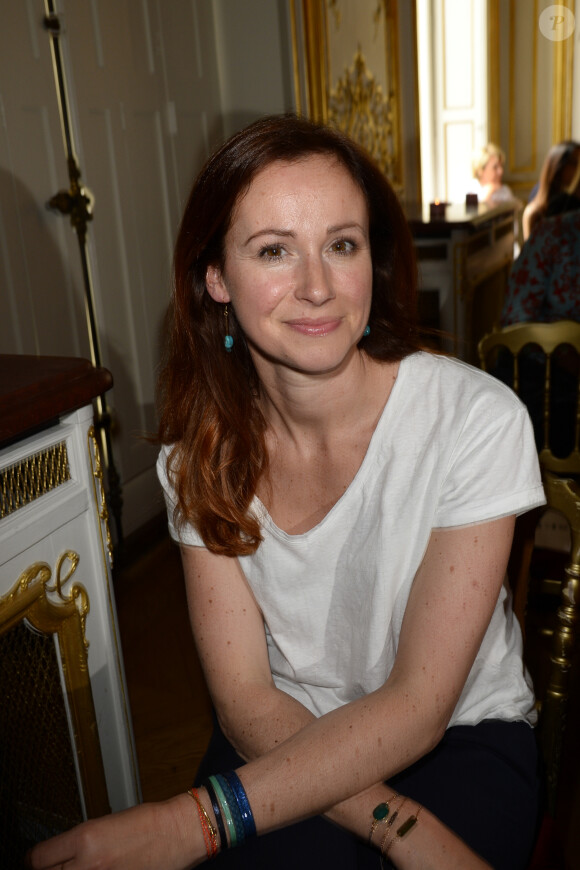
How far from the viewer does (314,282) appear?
1108 mm

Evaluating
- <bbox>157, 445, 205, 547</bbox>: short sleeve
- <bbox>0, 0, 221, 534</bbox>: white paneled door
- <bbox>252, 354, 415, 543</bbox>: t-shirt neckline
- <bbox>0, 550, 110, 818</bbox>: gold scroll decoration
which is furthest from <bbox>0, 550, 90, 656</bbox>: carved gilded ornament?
<bbox>0, 0, 221, 534</bbox>: white paneled door

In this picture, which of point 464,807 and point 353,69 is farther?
point 353,69

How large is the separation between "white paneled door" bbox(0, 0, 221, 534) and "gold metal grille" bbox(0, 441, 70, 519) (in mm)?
1528

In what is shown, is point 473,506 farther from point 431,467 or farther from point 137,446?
point 137,446

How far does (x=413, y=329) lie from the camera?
1306 mm

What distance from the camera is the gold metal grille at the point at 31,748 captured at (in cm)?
112

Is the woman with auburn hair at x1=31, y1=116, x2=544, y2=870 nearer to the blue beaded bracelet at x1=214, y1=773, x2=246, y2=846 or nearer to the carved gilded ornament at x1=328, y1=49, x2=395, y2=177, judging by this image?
the blue beaded bracelet at x1=214, y1=773, x2=246, y2=846

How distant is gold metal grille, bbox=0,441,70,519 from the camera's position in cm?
105

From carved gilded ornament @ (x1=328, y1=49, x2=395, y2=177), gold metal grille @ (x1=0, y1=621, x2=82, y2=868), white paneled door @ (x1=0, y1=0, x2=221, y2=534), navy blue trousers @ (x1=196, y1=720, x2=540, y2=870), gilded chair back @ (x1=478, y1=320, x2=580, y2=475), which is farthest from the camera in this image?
carved gilded ornament @ (x1=328, y1=49, x2=395, y2=177)

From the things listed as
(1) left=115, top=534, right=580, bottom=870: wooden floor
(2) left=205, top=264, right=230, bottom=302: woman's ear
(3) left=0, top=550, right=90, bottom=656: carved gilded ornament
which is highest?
(2) left=205, top=264, right=230, bottom=302: woman's ear

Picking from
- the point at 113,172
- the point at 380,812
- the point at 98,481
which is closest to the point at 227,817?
the point at 380,812

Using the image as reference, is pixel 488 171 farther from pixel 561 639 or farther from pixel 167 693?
pixel 561 639

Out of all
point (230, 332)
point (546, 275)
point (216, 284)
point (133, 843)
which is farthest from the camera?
point (546, 275)

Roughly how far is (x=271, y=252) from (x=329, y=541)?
41 centimetres
